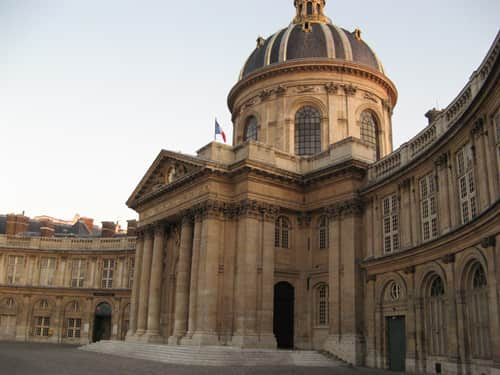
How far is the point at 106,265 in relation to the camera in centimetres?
5700

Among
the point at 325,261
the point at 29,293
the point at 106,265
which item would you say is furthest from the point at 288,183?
the point at 29,293

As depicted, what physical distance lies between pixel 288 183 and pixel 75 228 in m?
39.7

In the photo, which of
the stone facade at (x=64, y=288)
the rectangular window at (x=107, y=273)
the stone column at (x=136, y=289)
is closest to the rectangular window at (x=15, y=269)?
the stone facade at (x=64, y=288)

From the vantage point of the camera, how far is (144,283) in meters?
40.2

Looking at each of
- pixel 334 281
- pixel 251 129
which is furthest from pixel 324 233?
pixel 251 129

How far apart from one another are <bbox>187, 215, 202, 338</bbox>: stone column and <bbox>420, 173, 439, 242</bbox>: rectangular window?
13391mm

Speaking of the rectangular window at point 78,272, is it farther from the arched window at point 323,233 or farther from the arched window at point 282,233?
the arched window at point 323,233

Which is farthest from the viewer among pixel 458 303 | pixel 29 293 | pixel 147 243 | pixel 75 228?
pixel 75 228

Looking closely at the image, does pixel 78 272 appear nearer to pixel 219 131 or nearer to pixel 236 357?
pixel 219 131

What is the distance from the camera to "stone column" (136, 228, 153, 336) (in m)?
39.4

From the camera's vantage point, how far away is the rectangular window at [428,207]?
84.7 ft

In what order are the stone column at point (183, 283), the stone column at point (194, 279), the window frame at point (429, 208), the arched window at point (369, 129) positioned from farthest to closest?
1. the arched window at point (369, 129)
2. the stone column at point (183, 283)
3. the stone column at point (194, 279)
4. the window frame at point (429, 208)

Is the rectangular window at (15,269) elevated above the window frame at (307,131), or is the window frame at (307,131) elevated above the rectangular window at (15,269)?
the window frame at (307,131)

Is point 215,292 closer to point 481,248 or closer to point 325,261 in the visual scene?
point 325,261
